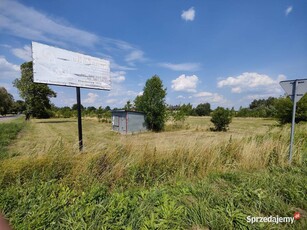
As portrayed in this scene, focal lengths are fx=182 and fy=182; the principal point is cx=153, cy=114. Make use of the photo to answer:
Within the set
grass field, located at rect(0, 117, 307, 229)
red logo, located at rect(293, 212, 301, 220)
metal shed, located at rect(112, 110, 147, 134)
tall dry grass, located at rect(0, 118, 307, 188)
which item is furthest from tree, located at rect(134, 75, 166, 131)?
red logo, located at rect(293, 212, 301, 220)

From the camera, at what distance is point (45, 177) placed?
139 inches

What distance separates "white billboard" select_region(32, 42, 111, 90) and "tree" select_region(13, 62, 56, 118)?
30474 mm

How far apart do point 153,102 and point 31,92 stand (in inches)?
1134

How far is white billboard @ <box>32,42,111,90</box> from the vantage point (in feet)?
14.8

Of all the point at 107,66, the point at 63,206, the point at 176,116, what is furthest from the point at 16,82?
the point at 63,206

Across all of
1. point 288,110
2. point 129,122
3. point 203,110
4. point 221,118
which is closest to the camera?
point 129,122

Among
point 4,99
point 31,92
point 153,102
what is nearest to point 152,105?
point 153,102

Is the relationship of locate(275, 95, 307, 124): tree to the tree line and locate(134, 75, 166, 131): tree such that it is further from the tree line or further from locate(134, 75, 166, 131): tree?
locate(134, 75, 166, 131): tree

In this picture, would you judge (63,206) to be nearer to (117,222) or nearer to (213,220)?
(117,222)

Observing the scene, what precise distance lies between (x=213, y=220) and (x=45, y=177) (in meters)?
3.11

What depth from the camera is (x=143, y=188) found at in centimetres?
360

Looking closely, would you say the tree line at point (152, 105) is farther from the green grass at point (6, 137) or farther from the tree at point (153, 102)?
the green grass at point (6, 137)

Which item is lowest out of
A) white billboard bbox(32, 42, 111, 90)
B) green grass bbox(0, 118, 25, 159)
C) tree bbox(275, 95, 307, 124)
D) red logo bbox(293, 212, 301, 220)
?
green grass bbox(0, 118, 25, 159)

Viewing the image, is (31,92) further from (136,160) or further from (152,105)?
(136,160)
